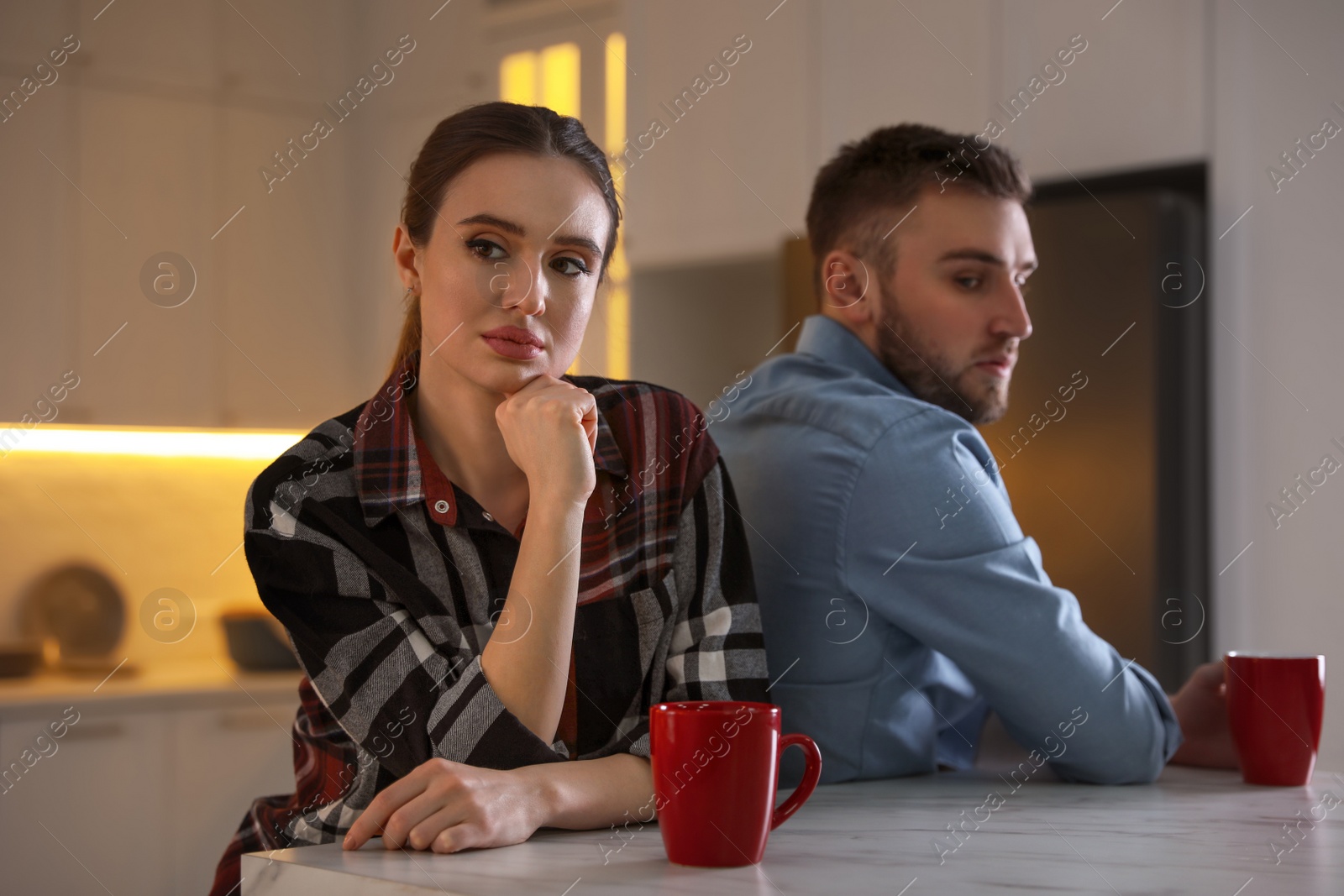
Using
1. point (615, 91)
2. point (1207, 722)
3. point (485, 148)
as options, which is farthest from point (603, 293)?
point (615, 91)

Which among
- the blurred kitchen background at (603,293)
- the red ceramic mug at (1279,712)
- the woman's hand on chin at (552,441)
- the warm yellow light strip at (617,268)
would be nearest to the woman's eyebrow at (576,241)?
the woman's hand on chin at (552,441)

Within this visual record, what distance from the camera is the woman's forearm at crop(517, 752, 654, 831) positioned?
0.81 meters

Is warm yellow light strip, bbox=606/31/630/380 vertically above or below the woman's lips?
above

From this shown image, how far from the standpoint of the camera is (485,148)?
1.02 m

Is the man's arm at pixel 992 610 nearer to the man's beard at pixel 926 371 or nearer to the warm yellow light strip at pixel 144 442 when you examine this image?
the man's beard at pixel 926 371

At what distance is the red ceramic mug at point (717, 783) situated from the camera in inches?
27.4

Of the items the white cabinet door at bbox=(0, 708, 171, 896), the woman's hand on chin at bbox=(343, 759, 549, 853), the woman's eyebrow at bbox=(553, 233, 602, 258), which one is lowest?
the white cabinet door at bbox=(0, 708, 171, 896)

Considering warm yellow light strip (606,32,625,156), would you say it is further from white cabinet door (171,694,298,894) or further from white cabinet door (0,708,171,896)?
white cabinet door (0,708,171,896)

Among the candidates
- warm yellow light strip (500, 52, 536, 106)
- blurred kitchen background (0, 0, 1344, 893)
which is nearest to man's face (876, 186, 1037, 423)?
blurred kitchen background (0, 0, 1344, 893)

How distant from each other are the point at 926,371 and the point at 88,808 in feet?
6.70

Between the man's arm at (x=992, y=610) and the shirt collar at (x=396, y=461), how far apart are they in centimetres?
24

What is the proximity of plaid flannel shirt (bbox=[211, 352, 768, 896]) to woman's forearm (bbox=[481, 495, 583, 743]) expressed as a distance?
0.05 feet

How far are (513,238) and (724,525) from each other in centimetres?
29

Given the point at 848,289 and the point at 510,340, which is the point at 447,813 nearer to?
the point at 510,340
